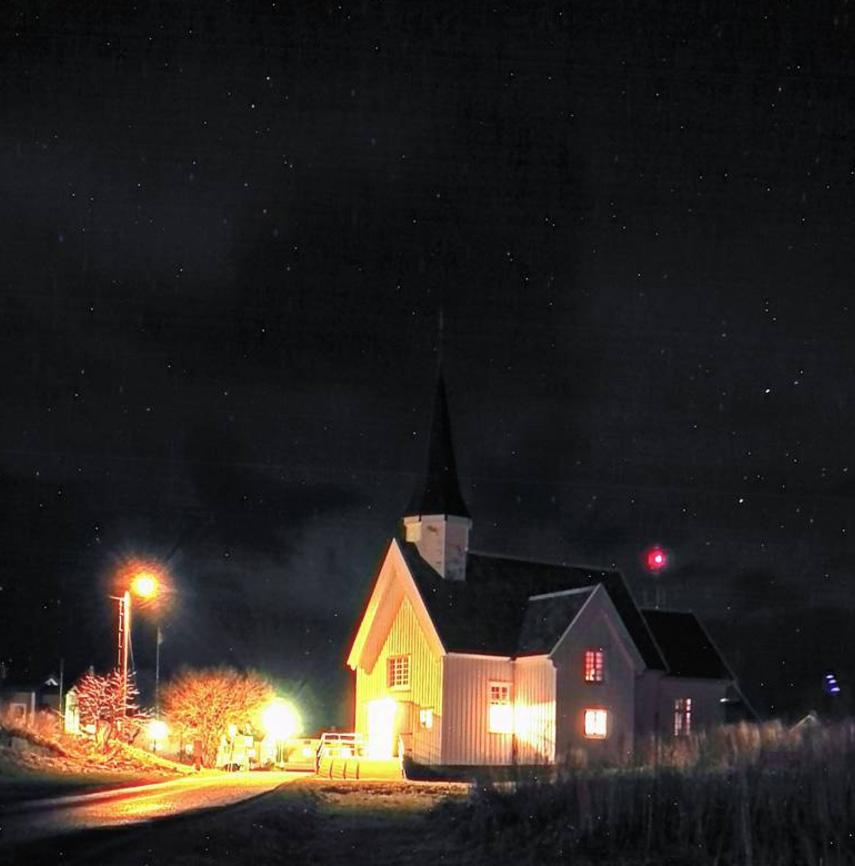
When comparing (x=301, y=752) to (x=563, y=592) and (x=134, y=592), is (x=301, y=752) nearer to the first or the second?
(x=563, y=592)

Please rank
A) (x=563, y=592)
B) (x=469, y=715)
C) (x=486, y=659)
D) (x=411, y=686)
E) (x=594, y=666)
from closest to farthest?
(x=469, y=715)
(x=486, y=659)
(x=594, y=666)
(x=411, y=686)
(x=563, y=592)

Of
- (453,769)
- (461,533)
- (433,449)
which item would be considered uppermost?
(433,449)

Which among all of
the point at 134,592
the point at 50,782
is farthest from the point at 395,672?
the point at 50,782

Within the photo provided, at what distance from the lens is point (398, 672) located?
159ft

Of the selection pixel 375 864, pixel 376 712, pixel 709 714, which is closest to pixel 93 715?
pixel 376 712

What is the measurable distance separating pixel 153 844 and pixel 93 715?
87.2ft

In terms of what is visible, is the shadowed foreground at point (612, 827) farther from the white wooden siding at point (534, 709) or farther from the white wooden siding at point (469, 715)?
the white wooden siding at point (534, 709)

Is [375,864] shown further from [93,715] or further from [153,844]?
[93,715]

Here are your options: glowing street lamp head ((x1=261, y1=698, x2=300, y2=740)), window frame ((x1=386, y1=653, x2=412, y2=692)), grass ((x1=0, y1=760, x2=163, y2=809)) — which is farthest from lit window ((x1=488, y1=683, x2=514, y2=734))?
grass ((x1=0, y1=760, x2=163, y2=809))

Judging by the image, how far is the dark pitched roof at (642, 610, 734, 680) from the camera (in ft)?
174

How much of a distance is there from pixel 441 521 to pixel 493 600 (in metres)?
3.29

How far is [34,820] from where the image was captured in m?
21.2

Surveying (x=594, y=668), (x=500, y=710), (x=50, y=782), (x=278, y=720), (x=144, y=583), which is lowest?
(x=50, y=782)

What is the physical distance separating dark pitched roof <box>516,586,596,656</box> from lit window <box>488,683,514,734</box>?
133 centimetres
